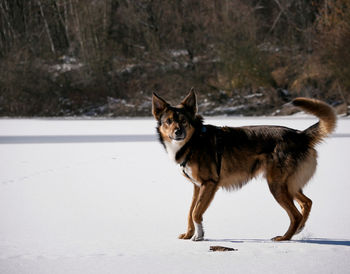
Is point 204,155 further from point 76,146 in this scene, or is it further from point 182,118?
point 76,146

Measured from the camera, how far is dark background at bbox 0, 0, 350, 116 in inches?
1011

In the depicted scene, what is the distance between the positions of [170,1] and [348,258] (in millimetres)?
33680

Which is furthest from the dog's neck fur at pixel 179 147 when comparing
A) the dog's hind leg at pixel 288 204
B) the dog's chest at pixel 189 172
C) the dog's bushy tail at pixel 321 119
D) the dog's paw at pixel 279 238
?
the dog's paw at pixel 279 238

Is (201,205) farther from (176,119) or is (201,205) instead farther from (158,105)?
(158,105)

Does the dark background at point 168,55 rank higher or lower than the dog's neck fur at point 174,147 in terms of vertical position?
lower

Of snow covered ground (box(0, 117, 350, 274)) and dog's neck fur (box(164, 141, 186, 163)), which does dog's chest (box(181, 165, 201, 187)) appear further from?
snow covered ground (box(0, 117, 350, 274))

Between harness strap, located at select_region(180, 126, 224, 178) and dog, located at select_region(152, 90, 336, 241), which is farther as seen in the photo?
harness strap, located at select_region(180, 126, 224, 178)

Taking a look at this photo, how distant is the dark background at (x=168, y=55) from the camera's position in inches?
1011

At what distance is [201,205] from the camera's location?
446 centimetres

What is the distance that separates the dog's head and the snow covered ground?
1095mm

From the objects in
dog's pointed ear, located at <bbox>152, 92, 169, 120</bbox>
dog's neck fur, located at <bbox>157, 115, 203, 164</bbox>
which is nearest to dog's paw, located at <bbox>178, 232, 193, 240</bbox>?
dog's neck fur, located at <bbox>157, 115, 203, 164</bbox>

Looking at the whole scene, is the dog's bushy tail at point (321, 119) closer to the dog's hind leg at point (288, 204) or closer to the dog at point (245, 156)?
the dog at point (245, 156)

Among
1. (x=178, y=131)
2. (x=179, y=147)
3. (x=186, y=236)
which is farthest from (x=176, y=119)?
(x=186, y=236)

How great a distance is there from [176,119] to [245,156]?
850 mm
